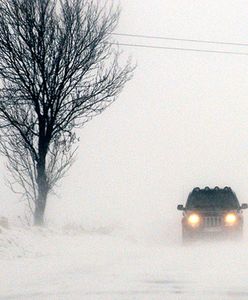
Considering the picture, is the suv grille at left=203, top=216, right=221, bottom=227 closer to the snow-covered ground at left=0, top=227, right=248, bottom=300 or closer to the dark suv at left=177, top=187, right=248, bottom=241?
the dark suv at left=177, top=187, right=248, bottom=241

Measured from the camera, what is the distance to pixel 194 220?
59.6 ft

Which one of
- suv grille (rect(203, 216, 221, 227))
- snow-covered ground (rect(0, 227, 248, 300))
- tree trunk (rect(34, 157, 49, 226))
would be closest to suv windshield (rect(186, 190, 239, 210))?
suv grille (rect(203, 216, 221, 227))

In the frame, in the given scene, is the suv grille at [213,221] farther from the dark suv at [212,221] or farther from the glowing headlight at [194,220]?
the glowing headlight at [194,220]

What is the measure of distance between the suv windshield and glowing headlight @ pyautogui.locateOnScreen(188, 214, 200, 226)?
0.51 m

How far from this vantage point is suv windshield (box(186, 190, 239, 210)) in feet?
61.9

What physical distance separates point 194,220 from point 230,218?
104 centimetres

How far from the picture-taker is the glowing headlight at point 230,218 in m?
18.0

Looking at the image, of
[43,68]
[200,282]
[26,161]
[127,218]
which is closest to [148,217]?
[127,218]

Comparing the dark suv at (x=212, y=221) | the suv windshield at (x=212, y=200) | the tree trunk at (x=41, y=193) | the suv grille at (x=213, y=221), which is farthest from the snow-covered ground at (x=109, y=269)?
the tree trunk at (x=41, y=193)

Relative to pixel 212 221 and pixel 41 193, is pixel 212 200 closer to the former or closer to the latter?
pixel 212 221

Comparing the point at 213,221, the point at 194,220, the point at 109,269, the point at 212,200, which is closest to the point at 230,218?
the point at 213,221

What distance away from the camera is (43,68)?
21172 mm

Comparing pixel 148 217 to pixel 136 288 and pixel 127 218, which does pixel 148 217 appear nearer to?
pixel 127 218

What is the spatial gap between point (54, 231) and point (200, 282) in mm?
10602
